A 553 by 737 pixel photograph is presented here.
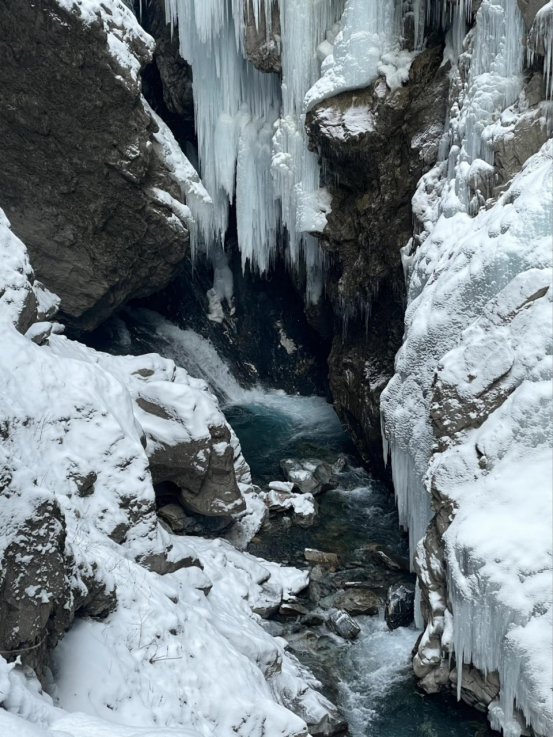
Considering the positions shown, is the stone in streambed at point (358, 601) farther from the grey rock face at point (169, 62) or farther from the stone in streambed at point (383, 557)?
the grey rock face at point (169, 62)

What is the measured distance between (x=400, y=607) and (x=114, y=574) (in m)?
4.45

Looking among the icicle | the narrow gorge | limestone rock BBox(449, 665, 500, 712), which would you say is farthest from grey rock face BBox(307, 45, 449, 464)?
limestone rock BBox(449, 665, 500, 712)

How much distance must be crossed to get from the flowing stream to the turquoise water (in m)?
0.01

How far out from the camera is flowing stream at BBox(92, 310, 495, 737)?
7.93 m

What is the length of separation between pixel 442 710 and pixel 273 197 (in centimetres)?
1076

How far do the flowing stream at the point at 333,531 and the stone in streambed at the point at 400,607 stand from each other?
0.35 feet

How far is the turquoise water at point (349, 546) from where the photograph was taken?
25.8 ft

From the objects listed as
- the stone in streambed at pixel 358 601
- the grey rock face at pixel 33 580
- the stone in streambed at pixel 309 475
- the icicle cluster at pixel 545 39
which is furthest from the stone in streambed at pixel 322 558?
the icicle cluster at pixel 545 39

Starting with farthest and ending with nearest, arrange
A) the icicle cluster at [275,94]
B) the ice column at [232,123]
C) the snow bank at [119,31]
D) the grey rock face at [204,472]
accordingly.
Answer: the ice column at [232,123] < the icicle cluster at [275,94] < the snow bank at [119,31] < the grey rock face at [204,472]

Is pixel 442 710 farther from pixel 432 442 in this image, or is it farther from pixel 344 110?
pixel 344 110

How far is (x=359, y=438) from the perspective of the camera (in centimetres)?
1441

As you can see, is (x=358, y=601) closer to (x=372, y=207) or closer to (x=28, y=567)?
(x=28, y=567)

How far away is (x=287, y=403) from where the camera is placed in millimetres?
18547

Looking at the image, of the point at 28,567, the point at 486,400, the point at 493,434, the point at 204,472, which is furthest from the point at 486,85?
the point at 28,567
